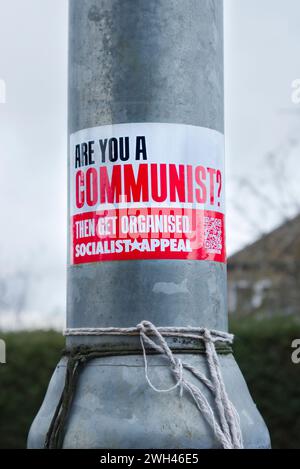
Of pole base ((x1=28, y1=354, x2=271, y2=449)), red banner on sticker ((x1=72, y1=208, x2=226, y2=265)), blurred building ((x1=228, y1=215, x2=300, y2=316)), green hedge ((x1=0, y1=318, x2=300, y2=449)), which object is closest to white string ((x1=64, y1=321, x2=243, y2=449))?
pole base ((x1=28, y1=354, x2=271, y2=449))

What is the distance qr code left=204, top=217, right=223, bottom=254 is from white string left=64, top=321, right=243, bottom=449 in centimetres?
25

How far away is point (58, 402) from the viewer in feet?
7.92

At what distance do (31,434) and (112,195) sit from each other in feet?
2.48

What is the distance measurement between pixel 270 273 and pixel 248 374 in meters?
7.10

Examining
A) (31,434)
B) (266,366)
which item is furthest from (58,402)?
(266,366)

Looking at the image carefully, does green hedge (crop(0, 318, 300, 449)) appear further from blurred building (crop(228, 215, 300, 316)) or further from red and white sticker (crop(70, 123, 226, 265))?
red and white sticker (crop(70, 123, 226, 265))

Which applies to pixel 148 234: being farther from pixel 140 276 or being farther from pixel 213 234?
pixel 213 234

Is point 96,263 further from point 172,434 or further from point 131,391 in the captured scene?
point 172,434

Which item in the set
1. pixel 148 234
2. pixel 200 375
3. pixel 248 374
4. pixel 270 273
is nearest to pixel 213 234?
pixel 148 234

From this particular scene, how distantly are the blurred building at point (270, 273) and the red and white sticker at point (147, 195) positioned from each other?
534 inches

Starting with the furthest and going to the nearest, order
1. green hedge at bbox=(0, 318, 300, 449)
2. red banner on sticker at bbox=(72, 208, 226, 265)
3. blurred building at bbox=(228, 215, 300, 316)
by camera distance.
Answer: blurred building at bbox=(228, 215, 300, 316) → green hedge at bbox=(0, 318, 300, 449) → red banner on sticker at bbox=(72, 208, 226, 265)

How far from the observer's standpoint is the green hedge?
9.87 metres

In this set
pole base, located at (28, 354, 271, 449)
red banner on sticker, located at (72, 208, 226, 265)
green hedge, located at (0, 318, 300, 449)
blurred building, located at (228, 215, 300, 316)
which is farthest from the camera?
blurred building, located at (228, 215, 300, 316)

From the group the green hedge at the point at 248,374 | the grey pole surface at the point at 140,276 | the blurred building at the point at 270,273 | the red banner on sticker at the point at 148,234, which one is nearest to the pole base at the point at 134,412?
the grey pole surface at the point at 140,276
